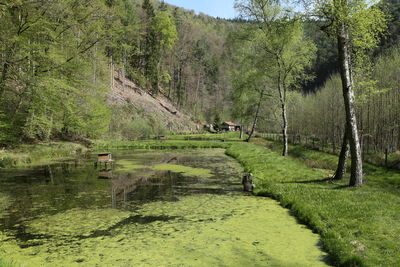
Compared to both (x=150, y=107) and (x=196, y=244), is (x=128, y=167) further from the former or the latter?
(x=150, y=107)

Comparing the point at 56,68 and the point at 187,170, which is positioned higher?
the point at 56,68

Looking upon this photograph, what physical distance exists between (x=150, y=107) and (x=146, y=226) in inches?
2371

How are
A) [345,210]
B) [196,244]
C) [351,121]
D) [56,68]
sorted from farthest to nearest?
[56,68] < [351,121] < [345,210] < [196,244]

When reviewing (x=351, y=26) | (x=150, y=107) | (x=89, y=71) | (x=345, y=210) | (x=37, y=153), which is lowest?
(x=345, y=210)

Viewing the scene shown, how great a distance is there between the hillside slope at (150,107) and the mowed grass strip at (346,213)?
47.7m

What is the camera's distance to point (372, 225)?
857 cm

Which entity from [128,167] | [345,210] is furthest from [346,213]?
[128,167]

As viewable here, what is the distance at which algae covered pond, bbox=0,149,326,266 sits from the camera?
740 cm

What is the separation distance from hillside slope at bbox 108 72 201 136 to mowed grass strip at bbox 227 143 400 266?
47682 mm

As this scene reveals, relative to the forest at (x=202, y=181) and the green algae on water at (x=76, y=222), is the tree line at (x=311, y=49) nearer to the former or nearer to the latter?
the forest at (x=202, y=181)

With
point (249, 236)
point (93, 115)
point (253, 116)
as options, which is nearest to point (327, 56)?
point (253, 116)

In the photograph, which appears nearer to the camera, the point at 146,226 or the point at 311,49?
the point at 146,226

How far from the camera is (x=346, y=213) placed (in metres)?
9.81

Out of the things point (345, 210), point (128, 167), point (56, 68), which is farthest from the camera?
point (56, 68)
